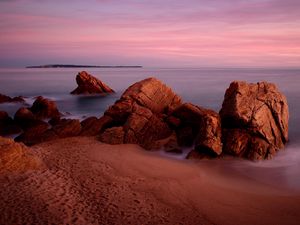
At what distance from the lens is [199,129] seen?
663 inches

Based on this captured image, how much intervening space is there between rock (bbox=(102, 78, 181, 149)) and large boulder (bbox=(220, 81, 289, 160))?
11.6 feet

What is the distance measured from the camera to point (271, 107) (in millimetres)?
16938

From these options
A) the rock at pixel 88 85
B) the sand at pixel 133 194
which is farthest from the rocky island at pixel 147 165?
the rock at pixel 88 85

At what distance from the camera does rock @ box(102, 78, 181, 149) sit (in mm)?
17094

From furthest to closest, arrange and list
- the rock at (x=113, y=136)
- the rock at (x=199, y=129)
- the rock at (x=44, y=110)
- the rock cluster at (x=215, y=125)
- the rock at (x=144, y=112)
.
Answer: the rock at (x=44, y=110), the rock at (x=144, y=112), the rock at (x=113, y=136), the rock cluster at (x=215, y=125), the rock at (x=199, y=129)

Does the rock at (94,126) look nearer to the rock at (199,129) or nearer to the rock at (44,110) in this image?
the rock at (199,129)

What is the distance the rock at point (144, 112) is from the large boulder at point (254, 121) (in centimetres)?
354

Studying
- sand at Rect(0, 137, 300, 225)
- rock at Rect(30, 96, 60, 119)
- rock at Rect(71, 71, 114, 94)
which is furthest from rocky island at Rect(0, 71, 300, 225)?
rock at Rect(71, 71, 114, 94)

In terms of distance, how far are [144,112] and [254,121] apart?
19.3 feet

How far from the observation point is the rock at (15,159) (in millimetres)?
11898

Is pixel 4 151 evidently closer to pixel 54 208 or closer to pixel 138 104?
pixel 54 208

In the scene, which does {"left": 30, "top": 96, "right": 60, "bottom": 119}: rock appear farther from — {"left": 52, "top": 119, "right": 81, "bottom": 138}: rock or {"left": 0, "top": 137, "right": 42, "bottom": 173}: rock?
{"left": 0, "top": 137, "right": 42, "bottom": 173}: rock

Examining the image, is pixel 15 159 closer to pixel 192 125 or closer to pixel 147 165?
pixel 147 165

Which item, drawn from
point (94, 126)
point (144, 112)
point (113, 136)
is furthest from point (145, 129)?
point (94, 126)
